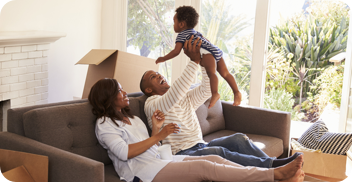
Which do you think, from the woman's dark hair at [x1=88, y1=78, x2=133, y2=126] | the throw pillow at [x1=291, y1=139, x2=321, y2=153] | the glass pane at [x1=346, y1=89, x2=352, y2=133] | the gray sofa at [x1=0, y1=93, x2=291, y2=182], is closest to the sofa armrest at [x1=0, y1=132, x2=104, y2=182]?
the gray sofa at [x1=0, y1=93, x2=291, y2=182]

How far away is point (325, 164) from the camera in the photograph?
230 centimetres

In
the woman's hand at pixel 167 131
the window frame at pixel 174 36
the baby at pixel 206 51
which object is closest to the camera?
the woman's hand at pixel 167 131

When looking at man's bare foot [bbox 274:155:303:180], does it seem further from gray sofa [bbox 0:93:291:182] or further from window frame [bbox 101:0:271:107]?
window frame [bbox 101:0:271:107]

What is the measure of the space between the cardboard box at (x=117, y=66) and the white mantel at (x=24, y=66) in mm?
523

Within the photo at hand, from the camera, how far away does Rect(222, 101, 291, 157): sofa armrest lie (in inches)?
104

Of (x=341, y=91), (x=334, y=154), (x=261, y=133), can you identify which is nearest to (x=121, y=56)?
(x=261, y=133)

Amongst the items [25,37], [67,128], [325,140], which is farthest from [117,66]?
[325,140]

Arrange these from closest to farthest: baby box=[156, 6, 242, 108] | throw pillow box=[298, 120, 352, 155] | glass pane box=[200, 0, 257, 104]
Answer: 1. baby box=[156, 6, 242, 108]
2. throw pillow box=[298, 120, 352, 155]
3. glass pane box=[200, 0, 257, 104]

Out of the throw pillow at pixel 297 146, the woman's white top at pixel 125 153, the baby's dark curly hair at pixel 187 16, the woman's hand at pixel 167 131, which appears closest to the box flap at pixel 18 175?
the woman's white top at pixel 125 153

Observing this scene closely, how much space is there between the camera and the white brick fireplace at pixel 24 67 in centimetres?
271

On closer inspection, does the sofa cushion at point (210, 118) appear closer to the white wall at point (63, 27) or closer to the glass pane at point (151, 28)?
the glass pane at point (151, 28)

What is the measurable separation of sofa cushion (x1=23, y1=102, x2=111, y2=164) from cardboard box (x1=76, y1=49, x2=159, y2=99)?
0.86 metres

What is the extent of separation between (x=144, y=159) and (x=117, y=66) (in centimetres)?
118

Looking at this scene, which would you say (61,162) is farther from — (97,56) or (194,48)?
(97,56)
